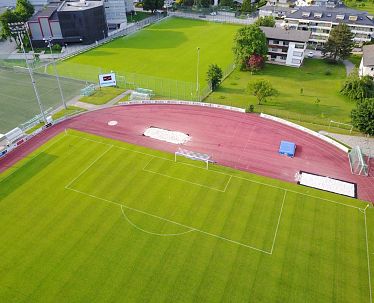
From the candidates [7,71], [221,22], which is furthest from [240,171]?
[221,22]

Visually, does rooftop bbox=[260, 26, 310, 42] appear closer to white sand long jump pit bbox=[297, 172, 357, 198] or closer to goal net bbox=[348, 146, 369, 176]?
goal net bbox=[348, 146, 369, 176]

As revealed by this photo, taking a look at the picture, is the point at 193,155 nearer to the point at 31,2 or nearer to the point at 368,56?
the point at 368,56

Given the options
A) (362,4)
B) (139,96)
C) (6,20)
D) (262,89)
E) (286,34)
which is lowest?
(139,96)

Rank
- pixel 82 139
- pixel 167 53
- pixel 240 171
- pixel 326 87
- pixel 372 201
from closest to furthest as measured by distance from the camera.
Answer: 1. pixel 372 201
2. pixel 240 171
3. pixel 82 139
4. pixel 326 87
5. pixel 167 53

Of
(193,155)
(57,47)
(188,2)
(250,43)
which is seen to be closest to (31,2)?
(57,47)

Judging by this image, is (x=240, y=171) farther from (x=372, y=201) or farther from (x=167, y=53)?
(x=167, y=53)

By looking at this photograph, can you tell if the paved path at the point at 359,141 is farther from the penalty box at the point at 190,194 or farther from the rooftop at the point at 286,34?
the rooftop at the point at 286,34
